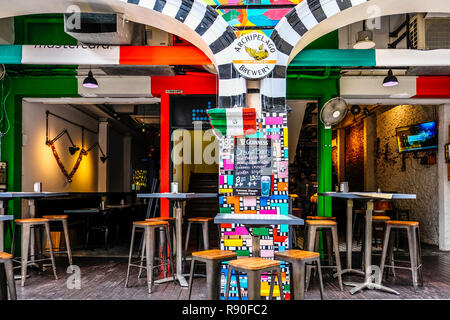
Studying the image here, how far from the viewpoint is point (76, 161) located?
9180 millimetres

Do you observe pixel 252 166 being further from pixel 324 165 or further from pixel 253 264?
pixel 324 165

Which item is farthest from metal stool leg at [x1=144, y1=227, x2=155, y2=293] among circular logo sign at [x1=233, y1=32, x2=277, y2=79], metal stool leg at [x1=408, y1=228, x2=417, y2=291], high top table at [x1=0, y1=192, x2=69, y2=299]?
metal stool leg at [x1=408, y1=228, x2=417, y2=291]

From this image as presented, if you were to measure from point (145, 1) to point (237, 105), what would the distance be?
164 centimetres

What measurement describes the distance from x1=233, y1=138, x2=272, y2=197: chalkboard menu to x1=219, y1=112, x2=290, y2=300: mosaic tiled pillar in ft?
0.19

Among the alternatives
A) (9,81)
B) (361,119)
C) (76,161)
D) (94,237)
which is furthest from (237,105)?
(361,119)

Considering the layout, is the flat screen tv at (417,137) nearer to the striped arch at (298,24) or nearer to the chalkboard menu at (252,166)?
the striped arch at (298,24)

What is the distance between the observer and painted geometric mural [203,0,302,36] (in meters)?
4.47

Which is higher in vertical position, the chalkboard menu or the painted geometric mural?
the painted geometric mural

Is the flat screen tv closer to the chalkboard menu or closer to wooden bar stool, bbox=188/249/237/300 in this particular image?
the chalkboard menu

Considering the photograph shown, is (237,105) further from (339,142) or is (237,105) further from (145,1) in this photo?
(339,142)

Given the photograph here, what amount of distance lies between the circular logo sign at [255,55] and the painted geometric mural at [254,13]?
1.11 ft

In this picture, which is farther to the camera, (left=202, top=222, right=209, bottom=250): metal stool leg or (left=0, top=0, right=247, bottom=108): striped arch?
(left=202, top=222, right=209, bottom=250): metal stool leg

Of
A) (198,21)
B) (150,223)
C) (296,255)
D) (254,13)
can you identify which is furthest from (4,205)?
(254,13)

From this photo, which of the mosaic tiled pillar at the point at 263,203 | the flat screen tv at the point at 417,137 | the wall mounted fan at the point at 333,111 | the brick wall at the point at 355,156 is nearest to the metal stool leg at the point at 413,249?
the mosaic tiled pillar at the point at 263,203
